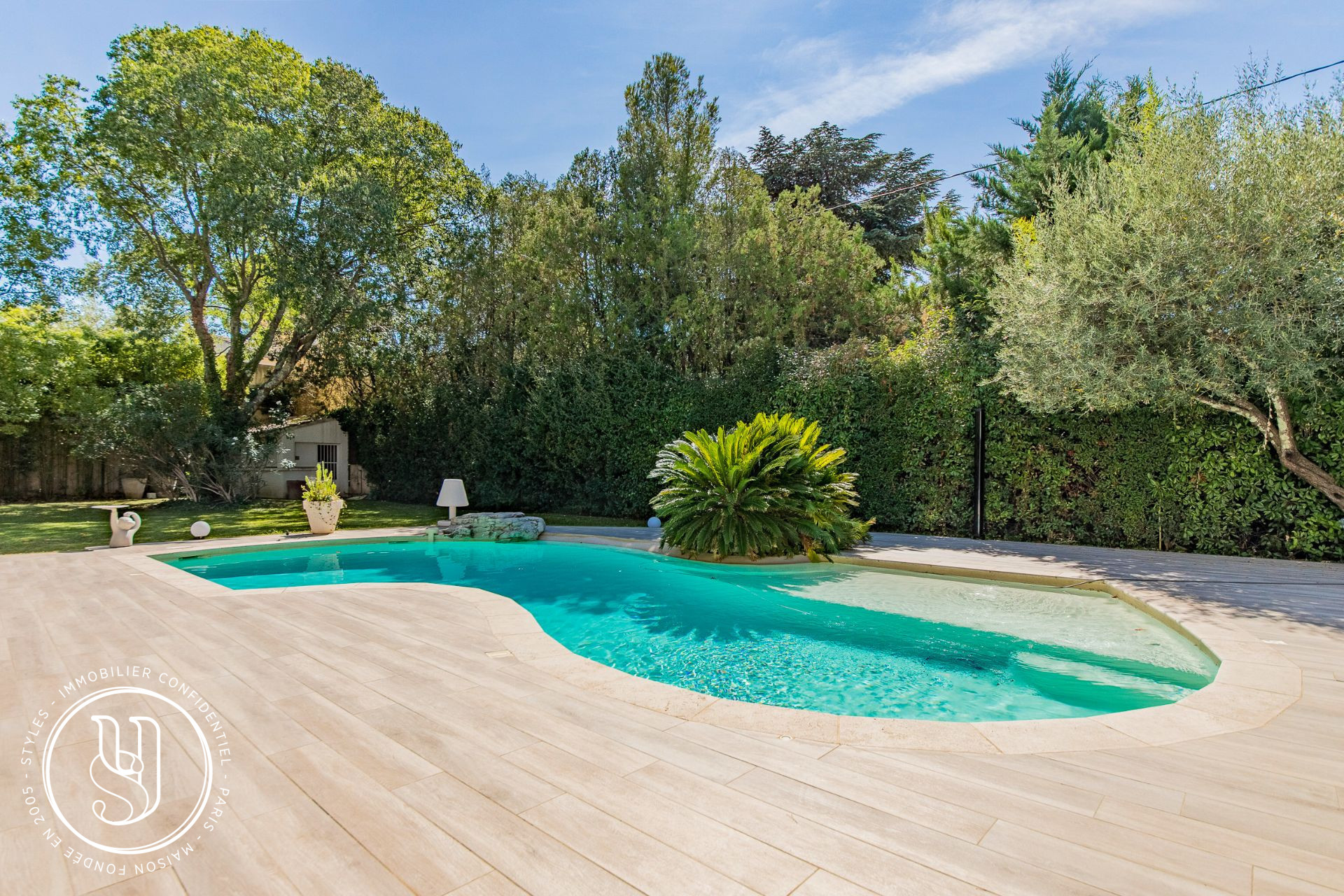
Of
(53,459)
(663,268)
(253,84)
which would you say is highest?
(253,84)

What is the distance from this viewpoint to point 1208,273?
5.99m

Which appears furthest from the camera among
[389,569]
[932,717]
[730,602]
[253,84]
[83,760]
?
[253,84]

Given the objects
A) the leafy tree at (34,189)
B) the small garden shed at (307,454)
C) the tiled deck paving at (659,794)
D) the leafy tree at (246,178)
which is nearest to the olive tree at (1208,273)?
→ the tiled deck paving at (659,794)

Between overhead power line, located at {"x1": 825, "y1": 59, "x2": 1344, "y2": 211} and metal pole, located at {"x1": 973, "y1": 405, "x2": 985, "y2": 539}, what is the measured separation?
3.94m

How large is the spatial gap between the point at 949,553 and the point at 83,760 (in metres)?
7.30

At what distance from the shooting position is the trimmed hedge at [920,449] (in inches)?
266

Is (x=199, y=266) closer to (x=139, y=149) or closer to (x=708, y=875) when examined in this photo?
(x=139, y=149)

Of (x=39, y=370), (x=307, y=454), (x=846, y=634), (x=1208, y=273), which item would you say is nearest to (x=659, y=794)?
(x=846, y=634)

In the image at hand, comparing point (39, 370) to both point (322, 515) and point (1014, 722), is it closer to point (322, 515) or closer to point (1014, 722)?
point (322, 515)

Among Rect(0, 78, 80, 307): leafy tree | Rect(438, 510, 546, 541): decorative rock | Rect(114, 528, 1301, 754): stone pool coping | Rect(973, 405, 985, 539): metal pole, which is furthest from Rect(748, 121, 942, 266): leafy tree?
Rect(0, 78, 80, 307): leafy tree

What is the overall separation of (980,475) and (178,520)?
13189 mm

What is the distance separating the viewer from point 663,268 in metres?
11.1

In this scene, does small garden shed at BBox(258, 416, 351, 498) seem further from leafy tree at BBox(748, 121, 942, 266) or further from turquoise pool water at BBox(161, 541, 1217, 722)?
leafy tree at BBox(748, 121, 942, 266)

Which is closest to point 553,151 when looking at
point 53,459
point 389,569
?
point 389,569
